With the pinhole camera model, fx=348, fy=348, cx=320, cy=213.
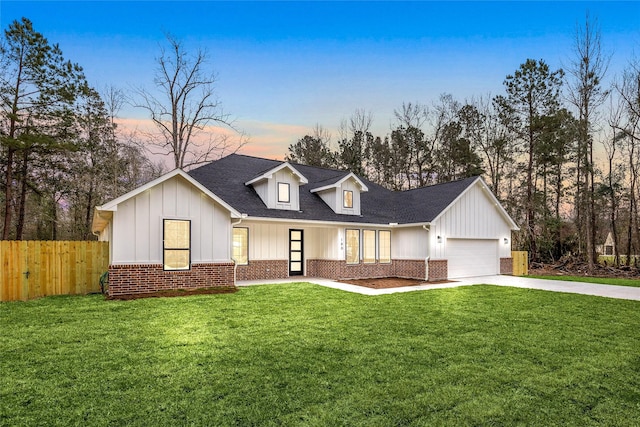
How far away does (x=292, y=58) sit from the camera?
61.5 ft

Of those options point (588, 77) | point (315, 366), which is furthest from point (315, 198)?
point (588, 77)

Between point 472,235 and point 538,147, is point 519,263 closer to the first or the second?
point 472,235

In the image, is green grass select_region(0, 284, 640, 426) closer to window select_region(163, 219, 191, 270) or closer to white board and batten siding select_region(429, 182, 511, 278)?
window select_region(163, 219, 191, 270)

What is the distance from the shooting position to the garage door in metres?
16.7

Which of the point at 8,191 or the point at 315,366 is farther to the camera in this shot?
the point at 8,191

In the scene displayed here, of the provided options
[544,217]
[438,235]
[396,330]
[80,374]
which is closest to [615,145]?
[544,217]

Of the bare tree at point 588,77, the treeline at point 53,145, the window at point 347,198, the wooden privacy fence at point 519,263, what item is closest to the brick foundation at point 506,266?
the wooden privacy fence at point 519,263

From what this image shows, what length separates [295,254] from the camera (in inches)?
634

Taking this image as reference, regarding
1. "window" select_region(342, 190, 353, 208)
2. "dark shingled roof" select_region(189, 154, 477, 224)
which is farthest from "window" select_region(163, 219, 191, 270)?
"window" select_region(342, 190, 353, 208)

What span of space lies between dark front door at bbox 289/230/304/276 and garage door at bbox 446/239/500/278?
6941 millimetres

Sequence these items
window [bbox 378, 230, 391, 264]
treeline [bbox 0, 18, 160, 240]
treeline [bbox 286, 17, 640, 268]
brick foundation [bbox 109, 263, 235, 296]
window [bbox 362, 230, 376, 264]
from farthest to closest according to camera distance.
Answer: treeline [bbox 286, 17, 640, 268]
treeline [bbox 0, 18, 160, 240]
window [bbox 378, 230, 391, 264]
window [bbox 362, 230, 376, 264]
brick foundation [bbox 109, 263, 235, 296]

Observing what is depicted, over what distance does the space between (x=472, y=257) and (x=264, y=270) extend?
10350mm

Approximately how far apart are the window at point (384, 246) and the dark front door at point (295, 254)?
3.90m

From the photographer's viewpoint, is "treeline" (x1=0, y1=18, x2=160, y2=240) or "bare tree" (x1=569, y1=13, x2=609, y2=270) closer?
"treeline" (x1=0, y1=18, x2=160, y2=240)
